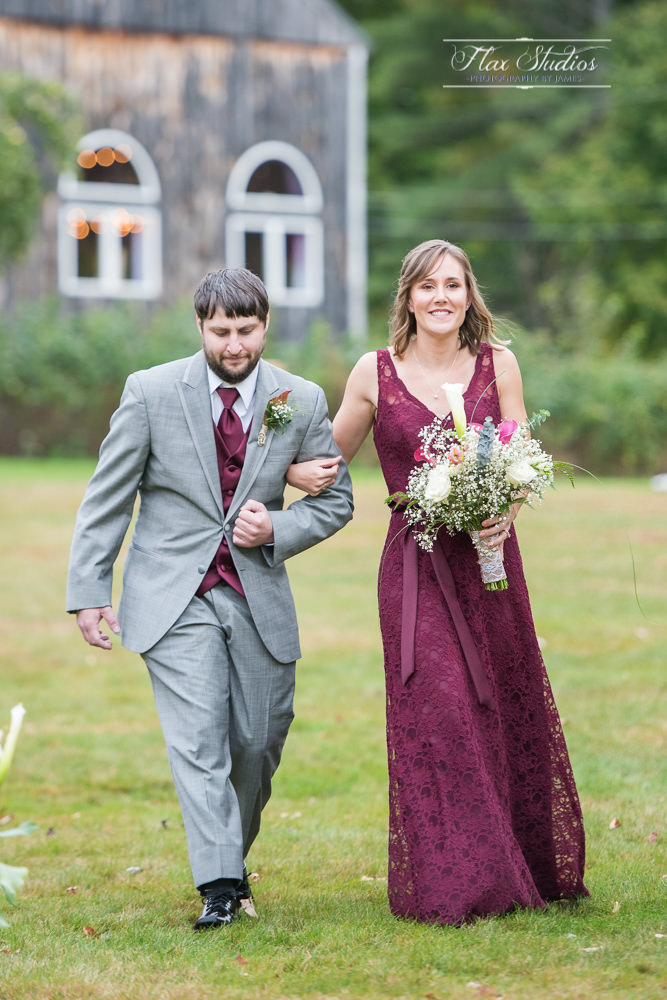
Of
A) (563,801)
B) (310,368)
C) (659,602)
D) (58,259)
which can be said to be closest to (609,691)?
(659,602)

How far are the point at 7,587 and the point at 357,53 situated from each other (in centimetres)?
1624

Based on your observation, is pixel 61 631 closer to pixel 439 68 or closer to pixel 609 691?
pixel 609 691

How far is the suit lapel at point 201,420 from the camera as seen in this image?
17.0 feet

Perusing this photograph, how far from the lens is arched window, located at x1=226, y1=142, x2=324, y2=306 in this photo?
27.0 metres

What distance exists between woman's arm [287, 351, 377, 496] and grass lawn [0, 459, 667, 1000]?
5.47 ft

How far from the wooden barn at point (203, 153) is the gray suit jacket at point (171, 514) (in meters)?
21.5

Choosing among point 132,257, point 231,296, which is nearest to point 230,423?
point 231,296

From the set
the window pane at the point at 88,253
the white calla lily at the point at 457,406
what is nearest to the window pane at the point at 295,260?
the window pane at the point at 88,253

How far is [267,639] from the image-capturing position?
17.2 ft

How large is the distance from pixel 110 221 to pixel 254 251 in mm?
2872

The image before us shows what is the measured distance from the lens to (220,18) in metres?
26.4

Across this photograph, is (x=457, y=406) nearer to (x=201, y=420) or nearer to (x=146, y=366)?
(x=201, y=420)

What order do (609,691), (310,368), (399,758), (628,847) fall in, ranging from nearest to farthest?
1. (399,758)
2. (628,847)
3. (609,691)
4. (310,368)

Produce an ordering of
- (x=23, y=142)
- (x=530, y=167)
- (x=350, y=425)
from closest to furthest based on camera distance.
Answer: (x=350, y=425) < (x=23, y=142) < (x=530, y=167)
